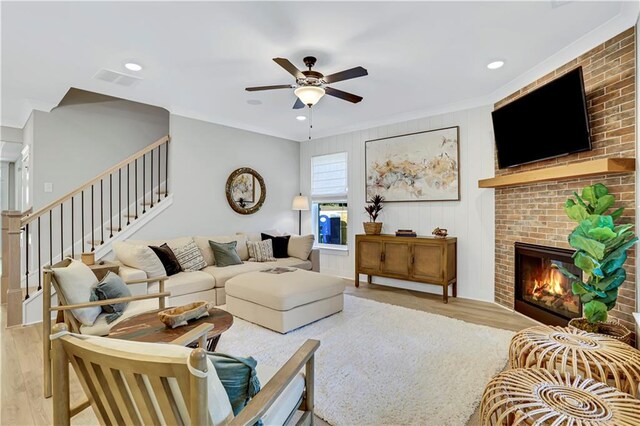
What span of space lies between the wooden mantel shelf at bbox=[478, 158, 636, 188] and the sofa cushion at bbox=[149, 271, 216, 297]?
3727mm

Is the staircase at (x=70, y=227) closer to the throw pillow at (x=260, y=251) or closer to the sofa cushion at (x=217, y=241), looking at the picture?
the sofa cushion at (x=217, y=241)

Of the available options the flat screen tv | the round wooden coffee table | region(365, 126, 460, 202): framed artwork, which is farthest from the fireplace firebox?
the round wooden coffee table

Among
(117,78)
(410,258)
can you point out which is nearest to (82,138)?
(117,78)

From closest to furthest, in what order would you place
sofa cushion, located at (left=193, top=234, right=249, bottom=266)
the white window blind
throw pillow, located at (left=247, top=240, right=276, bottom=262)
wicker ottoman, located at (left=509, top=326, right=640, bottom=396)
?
wicker ottoman, located at (left=509, top=326, right=640, bottom=396)
sofa cushion, located at (left=193, top=234, right=249, bottom=266)
throw pillow, located at (left=247, top=240, right=276, bottom=262)
the white window blind

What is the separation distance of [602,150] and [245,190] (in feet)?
15.7

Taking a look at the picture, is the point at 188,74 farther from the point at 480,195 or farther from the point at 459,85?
the point at 480,195

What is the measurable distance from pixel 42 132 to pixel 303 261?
415 centimetres

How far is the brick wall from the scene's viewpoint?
8.40ft

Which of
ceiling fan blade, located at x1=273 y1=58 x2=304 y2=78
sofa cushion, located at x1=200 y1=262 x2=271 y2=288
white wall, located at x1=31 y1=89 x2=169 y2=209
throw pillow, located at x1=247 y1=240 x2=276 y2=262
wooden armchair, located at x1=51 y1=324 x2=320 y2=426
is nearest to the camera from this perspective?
wooden armchair, located at x1=51 y1=324 x2=320 y2=426

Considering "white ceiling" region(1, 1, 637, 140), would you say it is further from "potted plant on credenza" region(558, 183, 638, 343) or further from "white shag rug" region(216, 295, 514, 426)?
"white shag rug" region(216, 295, 514, 426)

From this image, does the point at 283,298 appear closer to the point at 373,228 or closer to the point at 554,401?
the point at 554,401

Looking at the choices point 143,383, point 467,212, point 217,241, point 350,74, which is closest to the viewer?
point 143,383

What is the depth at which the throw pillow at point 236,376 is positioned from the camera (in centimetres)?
109

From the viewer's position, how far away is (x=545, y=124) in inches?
127
